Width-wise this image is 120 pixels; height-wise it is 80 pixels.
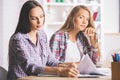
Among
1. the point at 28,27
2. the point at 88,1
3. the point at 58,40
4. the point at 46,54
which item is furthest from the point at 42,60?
the point at 88,1

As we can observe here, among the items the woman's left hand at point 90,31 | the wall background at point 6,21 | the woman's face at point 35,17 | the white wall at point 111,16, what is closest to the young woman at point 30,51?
the woman's face at point 35,17

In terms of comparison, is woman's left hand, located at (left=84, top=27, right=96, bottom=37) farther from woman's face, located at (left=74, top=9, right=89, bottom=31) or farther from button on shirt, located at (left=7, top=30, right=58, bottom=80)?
button on shirt, located at (left=7, top=30, right=58, bottom=80)

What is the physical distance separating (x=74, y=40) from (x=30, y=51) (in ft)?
2.41

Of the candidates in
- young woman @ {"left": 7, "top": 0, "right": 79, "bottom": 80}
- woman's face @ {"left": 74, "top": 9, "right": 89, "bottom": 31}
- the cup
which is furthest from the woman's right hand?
woman's face @ {"left": 74, "top": 9, "right": 89, "bottom": 31}

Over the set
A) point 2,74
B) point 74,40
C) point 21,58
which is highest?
point 74,40

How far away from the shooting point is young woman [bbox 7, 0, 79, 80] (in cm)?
177

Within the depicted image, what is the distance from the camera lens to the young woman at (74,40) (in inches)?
99.8

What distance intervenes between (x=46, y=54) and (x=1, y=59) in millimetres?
627

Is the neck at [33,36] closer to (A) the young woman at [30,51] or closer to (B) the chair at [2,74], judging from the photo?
(A) the young woman at [30,51]

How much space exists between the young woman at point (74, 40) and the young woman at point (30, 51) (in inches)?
14.3

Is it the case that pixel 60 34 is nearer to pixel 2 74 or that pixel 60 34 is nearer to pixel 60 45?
pixel 60 45

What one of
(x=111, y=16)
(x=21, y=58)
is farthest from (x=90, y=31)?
(x=21, y=58)

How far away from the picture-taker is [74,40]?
2.55 meters

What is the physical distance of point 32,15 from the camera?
2.08 m
